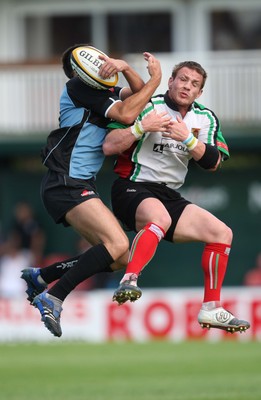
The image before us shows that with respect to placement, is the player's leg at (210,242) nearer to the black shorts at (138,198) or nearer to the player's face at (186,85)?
the black shorts at (138,198)

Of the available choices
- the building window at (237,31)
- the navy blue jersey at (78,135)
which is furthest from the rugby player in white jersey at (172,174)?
the building window at (237,31)

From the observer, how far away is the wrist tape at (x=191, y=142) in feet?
37.5

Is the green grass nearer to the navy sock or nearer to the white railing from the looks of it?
the white railing

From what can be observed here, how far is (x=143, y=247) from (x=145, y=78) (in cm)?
1449

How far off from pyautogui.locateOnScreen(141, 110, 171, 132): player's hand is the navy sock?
3.46 feet

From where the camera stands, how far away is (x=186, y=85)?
1145cm

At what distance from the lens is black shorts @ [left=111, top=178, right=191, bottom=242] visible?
38.4ft

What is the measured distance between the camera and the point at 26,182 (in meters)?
28.5

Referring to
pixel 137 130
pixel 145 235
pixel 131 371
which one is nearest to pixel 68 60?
pixel 137 130

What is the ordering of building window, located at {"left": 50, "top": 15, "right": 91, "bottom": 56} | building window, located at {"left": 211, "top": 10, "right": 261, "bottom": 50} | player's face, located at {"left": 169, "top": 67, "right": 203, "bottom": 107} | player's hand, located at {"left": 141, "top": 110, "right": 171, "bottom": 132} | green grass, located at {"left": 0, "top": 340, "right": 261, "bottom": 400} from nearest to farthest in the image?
player's hand, located at {"left": 141, "top": 110, "right": 171, "bottom": 132} < player's face, located at {"left": 169, "top": 67, "right": 203, "bottom": 107} < green grass, located at {"left": 0, "top": 340, "right": 261, "bottom": 400} < building window, located at {"left": 211, "top": 10, "right": 261, "bottom": 50} < building window, located at {"left": 50, "top": 15, "right": 91, "bottom": 56}

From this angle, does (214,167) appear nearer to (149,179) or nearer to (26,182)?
(149,179)

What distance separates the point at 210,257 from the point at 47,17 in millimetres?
17654

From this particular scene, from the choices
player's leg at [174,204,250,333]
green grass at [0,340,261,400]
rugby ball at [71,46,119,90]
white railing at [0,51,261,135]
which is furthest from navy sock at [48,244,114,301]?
white railing at [0,51,261,135]

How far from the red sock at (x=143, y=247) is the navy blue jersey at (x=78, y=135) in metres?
0.77
